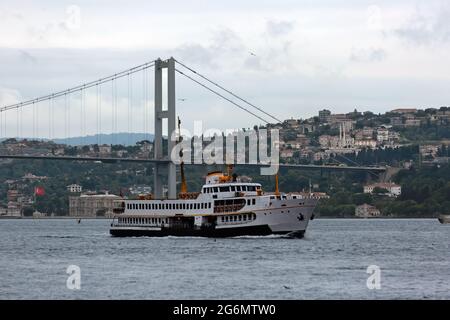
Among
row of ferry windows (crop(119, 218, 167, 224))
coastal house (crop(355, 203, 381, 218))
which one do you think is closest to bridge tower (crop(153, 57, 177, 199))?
row of ferry windows (crop(119, 218, 167, 224))

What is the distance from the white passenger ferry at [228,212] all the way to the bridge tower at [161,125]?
737 inches

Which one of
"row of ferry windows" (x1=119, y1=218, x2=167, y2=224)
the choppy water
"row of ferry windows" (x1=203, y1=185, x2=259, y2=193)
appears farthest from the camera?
"row of ferry windows" (x1=119, y1=218, x2=167, y2=224)

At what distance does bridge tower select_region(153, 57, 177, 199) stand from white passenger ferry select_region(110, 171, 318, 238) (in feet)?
61.4

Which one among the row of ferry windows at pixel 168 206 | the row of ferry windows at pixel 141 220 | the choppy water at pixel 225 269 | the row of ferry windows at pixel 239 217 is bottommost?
the choppy water at pixel 225 269

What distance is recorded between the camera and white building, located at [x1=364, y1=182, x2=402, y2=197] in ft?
595

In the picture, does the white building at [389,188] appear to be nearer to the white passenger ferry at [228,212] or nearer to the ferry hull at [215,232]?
the ferry hull at [215,232]

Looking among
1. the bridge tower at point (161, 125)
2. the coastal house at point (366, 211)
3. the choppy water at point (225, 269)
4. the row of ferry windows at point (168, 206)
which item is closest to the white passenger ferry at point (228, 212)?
the row of ferry windows at point (168, 206)

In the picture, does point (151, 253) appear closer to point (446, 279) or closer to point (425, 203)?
point (446, 279)

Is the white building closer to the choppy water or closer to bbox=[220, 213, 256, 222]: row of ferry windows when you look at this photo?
the choppy water

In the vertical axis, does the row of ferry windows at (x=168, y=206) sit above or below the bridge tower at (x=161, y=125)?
below

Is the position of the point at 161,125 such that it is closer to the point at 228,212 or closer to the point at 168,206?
the point at 168,206

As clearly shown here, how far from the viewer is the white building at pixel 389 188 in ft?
595
